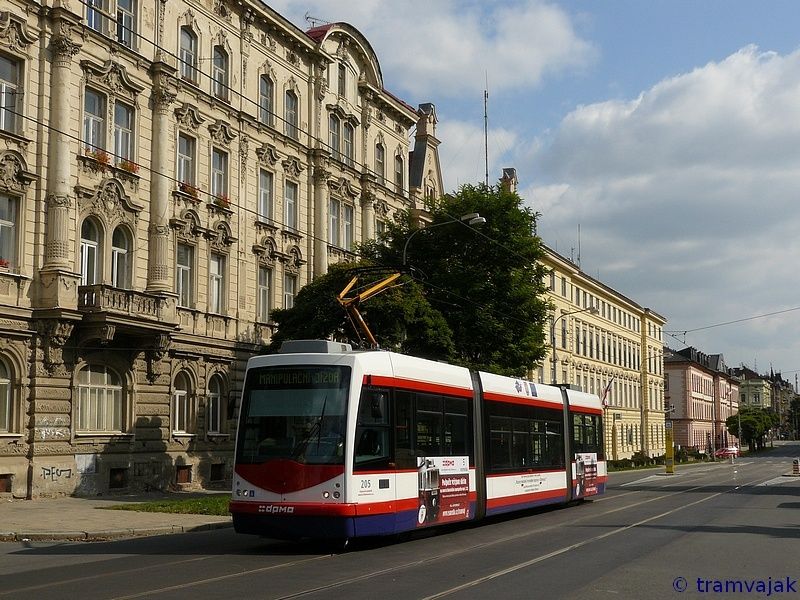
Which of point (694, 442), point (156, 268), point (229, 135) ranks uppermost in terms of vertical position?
point (229, 135)

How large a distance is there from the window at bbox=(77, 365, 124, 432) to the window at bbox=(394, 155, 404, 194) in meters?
23.6

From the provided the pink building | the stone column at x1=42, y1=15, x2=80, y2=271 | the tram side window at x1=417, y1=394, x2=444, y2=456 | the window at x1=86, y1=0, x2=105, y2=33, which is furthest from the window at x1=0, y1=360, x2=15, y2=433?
the pink building

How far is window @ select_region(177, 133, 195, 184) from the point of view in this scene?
33.4m

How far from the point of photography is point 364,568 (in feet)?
42.8

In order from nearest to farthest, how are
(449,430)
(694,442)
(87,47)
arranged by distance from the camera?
(449,430) → (87,47) → (694,442)

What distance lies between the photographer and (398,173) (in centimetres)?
5106

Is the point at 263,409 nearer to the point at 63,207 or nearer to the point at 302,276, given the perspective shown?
the point at 63,207

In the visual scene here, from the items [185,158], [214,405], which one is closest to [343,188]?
[185,158]

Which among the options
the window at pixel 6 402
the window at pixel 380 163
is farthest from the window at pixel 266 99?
the window at pixel 6 402

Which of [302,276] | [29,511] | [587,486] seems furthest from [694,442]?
[29,511]

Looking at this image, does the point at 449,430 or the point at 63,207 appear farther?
the point at 63,207

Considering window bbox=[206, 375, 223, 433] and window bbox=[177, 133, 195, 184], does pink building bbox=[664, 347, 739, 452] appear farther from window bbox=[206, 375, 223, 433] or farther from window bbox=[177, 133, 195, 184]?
window bbox=[177, 133, 195, 184]

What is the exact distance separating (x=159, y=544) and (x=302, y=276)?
24.2 meters

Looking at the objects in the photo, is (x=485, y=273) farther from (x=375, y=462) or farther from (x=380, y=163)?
(x=375, y=462)
